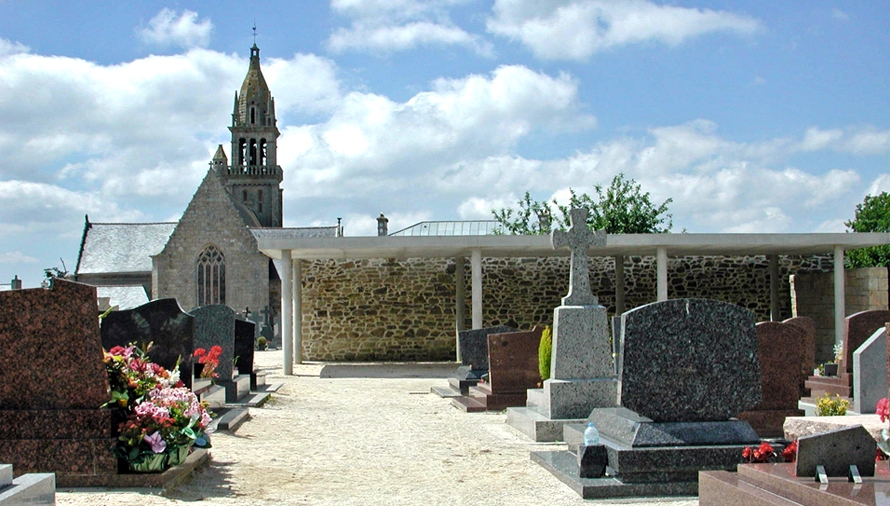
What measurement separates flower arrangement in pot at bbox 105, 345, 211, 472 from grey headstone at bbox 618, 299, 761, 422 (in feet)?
11.1

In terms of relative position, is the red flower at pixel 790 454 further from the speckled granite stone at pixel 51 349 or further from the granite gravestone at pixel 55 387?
the speckled granite stone at pixel 51 349

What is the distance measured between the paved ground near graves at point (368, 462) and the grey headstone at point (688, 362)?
841 millimetres

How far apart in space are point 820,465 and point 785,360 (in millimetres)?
4091

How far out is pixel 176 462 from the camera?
6383mm

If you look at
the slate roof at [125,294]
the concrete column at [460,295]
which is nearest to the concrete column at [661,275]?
the concrete column at [460,295]

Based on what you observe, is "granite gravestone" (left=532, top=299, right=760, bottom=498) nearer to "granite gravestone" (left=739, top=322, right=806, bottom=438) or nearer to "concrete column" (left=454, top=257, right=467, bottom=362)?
"granite gravestone" (left=739, top=322, right=806, bottom=438)

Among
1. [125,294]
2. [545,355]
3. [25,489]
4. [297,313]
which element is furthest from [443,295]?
[125,294]

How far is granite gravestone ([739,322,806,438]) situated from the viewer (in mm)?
8242

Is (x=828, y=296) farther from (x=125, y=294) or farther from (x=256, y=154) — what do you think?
(x=256, y=154)

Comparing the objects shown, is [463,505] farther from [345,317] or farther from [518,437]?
[345,317]

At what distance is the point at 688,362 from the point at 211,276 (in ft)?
123

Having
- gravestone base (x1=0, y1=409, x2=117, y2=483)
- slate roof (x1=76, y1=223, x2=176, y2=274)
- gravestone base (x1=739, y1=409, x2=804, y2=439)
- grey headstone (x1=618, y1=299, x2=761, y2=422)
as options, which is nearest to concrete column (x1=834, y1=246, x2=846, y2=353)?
gravestone base (x1=739, y1=409, x2=804, y2=439)

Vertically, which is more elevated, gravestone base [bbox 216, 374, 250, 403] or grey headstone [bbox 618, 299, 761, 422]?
grey headstone [bbox 618, 299, 761, 422]

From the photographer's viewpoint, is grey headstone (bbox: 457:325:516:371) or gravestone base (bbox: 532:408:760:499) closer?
gravestone base (bbox: 532:408:760:499)
